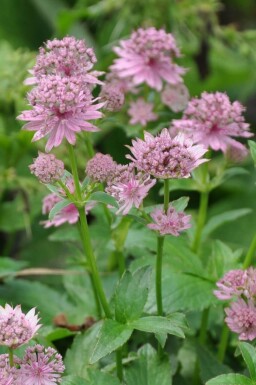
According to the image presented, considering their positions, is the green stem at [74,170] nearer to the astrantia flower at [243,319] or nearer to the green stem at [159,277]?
the green stem at [159,277]

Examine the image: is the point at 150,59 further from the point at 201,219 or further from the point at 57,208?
the point at 57,208

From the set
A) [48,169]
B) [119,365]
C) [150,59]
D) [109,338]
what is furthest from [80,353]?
[150,59]

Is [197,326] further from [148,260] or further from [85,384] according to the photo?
[85,384]

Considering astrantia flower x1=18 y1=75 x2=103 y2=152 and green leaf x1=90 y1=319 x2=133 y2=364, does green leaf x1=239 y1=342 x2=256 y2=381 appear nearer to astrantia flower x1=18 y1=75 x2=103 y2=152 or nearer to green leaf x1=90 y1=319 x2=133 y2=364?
green leaf x1=90 y1=319 x2=133 y2=364

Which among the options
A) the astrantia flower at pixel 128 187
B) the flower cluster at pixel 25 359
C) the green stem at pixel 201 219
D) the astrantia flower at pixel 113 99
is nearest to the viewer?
the flower cluster at pixel 25 359

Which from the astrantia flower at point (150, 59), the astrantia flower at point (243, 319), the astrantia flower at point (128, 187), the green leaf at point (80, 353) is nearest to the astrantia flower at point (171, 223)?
the astrantia flower at point (128, 187)

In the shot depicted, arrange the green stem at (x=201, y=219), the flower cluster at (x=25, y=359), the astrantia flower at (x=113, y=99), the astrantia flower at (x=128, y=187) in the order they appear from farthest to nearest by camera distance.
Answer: the green stem at (x=201, y=219) → the astrantia flower at (x=113, y=99) → the astrantia flower at (x=128, y=187) → the flower cluster at (x=25, y=359)
